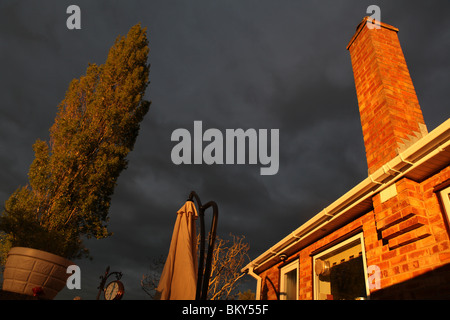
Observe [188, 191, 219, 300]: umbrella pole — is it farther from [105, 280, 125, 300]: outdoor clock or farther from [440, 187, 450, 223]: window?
[105, 280, 125, 300]: outdoor clock

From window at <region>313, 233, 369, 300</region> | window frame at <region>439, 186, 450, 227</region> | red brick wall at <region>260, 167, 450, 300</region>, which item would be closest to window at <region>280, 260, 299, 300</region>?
window at <region>313, 233, 369, 300</region>

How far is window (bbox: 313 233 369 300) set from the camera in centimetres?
424

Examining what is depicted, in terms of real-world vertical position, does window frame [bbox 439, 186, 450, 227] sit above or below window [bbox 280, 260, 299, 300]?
above

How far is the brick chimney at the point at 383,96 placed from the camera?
→ 164 inches

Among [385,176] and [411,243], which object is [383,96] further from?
[411,243]

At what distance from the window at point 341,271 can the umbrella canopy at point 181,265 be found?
2.57 metres

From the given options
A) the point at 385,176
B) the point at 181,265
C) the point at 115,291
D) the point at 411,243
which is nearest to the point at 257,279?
the point at 115,291

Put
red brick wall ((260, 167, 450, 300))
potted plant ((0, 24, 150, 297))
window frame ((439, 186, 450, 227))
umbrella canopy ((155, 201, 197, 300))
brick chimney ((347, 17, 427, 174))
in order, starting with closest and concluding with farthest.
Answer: red brick wall ((260, 167, 450, 300)), window frame ((439, 186, 450, 227)), umbrella canopy ((155, 201, 197, 300)), brick chimney ((347, 17, 427, 174)), potted plant ((0, 24, 150, 297))

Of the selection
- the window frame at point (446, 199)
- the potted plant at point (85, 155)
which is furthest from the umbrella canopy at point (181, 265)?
the potted plant at point (85, 155)

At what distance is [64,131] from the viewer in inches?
341

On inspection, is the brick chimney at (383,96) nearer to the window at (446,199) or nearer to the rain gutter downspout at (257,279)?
the window at (446,199)

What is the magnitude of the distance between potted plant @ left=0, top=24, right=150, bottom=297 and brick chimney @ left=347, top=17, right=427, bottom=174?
8.01m
